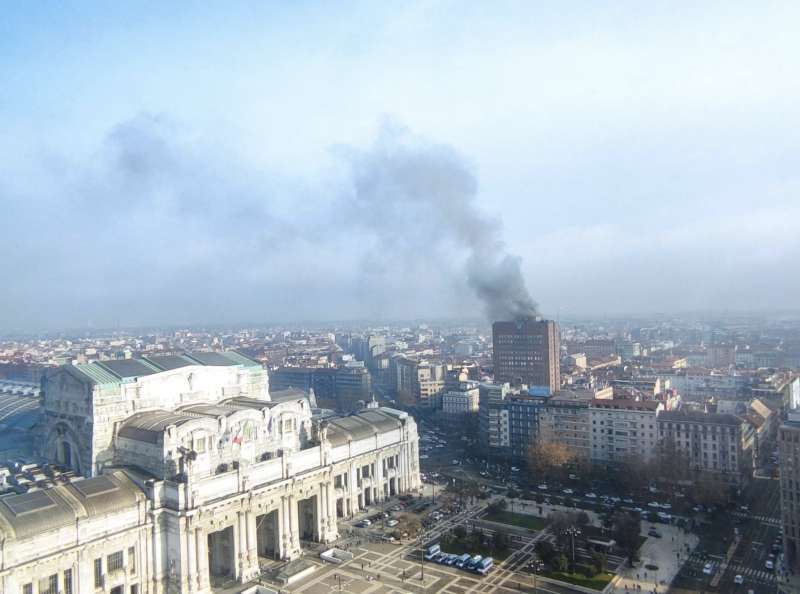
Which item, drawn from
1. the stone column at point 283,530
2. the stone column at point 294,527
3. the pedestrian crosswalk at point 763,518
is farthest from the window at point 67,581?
the pedestrian crosswalk at point 763,518

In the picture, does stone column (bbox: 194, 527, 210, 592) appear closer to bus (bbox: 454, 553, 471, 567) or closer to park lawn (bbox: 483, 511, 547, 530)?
bus (bbox: 454, 553, 471, 567)

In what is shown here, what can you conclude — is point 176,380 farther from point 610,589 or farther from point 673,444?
point 673,444

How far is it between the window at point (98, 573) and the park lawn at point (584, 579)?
1741 inches

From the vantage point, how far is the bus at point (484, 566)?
68.9 meters

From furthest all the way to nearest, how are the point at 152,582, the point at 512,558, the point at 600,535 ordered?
the point at 600,535
the point at 512,558
the point at 152,582

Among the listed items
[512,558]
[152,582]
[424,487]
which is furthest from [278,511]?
[424,487]

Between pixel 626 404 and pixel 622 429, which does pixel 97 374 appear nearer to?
pixel 622 429

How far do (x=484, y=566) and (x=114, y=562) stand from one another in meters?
37.7

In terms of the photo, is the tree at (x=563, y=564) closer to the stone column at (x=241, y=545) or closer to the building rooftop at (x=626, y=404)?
the stone column at (x=241, y=545)

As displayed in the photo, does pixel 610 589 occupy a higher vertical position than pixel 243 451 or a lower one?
Answer: lower

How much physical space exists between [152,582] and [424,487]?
48.0 meters

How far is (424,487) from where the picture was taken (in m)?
104

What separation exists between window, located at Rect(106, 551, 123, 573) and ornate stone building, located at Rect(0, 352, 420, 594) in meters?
0.10

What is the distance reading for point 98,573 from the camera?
203ft
